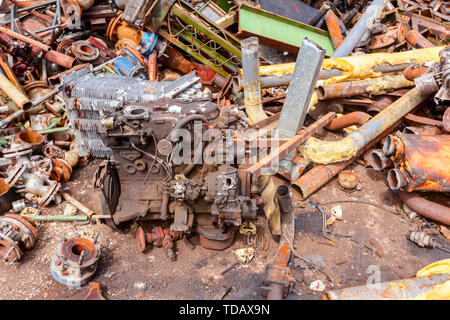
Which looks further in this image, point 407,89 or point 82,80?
point 407,89

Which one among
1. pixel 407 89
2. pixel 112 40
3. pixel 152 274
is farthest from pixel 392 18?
pixel 152 274

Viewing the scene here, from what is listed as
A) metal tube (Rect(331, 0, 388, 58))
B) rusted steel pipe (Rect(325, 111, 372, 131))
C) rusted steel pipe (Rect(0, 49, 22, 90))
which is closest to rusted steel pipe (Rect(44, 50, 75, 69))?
rusted steel pipe (Rect(0, 49, 22, 90))

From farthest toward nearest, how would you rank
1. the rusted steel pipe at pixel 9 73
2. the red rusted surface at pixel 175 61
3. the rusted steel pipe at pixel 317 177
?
the red rusted surface at pixel 175 61 → the rusted steel pipe at pixel 9 73 → the rusted steel pipe at pixel 317 177

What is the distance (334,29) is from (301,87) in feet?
10.5

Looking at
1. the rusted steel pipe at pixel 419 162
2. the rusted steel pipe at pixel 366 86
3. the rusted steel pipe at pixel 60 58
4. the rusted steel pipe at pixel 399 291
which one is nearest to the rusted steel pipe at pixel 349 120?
the rusted steel pipe at pixel 366 86

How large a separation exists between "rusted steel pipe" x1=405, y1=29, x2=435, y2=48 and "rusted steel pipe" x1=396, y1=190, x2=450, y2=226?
3.35 metres

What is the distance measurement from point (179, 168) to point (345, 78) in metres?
3.53

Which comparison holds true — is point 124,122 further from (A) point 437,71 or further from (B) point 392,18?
(B) point 392,18

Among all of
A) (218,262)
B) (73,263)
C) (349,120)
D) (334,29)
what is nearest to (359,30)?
(334,29)

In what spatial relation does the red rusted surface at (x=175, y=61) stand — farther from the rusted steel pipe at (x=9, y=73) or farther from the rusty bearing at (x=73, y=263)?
the rusty bearing at (x=73, y=263)

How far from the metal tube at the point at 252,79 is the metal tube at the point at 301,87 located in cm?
69

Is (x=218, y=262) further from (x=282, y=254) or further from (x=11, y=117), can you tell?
Answer: (x=11, y=117)

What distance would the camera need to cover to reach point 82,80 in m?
4.74

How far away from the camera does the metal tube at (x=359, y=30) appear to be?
6.25 m
